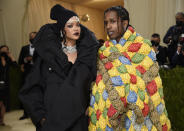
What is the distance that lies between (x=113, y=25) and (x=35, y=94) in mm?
837

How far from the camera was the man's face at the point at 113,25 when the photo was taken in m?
1.73

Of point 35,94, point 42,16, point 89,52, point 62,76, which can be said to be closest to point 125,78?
point 89,52

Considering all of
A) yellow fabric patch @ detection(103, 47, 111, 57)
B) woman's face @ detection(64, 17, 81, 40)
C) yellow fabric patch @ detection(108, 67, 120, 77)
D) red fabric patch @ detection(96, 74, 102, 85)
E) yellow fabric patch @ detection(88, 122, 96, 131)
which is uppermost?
woman's face @ detection(64, 17, 81, 40)

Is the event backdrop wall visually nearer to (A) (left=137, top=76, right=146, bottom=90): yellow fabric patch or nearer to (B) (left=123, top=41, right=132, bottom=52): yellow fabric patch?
(B) (left=123, top=41, right=132, bottom=52): yellow fabric patch

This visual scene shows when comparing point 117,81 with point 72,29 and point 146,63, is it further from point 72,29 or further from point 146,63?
point 72,29

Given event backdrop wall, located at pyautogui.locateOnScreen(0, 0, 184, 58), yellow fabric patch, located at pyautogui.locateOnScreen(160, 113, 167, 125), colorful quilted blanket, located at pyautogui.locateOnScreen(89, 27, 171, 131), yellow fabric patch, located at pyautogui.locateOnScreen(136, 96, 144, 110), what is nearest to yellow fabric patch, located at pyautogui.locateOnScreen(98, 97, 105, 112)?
colorful quilted blanket, located at pyautogui.locateOnScreen(89, 27, 171, 131)

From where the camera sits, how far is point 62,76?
174 cm

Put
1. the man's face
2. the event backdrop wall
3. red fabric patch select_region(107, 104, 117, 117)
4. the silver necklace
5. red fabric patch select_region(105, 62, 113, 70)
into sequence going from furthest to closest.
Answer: the event backdrop wall → the silver necklace → the man's face → red fabric patch select_region(105, 62, 113, 70) → red fabric patch select_region(107, 104, 117, 117)

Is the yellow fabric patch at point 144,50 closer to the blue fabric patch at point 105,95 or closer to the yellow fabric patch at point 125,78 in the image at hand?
the yellow fabric patch at point 125,78

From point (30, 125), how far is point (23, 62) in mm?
1562

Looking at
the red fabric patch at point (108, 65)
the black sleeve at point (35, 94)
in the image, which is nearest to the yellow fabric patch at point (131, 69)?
the red fabric patch at point (108, 65)

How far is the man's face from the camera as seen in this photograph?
173 cm

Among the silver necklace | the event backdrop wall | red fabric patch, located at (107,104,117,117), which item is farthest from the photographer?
the event backdrop wall

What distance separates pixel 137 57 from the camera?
5.33ft
